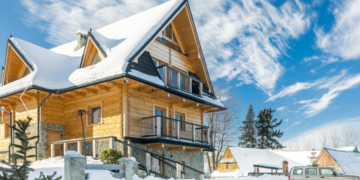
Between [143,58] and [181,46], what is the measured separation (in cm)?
501

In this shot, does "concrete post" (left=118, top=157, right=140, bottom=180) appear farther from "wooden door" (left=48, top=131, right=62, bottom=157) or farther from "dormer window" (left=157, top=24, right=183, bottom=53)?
"dormer window" (left=157, top=24, right=183, bottom=53)

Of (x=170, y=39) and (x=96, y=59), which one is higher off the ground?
(x=170, y=39)

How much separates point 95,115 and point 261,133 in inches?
1842

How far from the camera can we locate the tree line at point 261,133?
199 ft

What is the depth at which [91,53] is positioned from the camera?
18719 mm

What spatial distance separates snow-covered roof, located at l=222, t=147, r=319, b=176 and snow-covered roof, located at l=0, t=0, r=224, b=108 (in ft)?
89.3

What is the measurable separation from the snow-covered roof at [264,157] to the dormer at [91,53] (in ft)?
106

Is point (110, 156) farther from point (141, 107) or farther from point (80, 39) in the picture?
point (80, 39)

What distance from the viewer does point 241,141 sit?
2425 inches

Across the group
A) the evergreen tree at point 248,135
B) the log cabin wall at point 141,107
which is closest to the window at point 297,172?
the log cabin wall at point 141,107

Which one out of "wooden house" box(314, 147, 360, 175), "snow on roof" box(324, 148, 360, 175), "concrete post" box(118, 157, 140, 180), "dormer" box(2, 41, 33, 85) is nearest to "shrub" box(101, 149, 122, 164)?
"concrete post" box(118, 157, 140, 180)

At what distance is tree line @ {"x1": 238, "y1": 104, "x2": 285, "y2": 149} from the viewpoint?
199ft

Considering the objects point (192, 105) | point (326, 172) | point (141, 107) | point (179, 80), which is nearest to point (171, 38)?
point (179, 80)

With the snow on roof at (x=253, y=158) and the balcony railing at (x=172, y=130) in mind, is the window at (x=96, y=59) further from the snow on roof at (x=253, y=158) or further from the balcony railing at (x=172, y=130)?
the snow on roof at (x=253, y=158)
